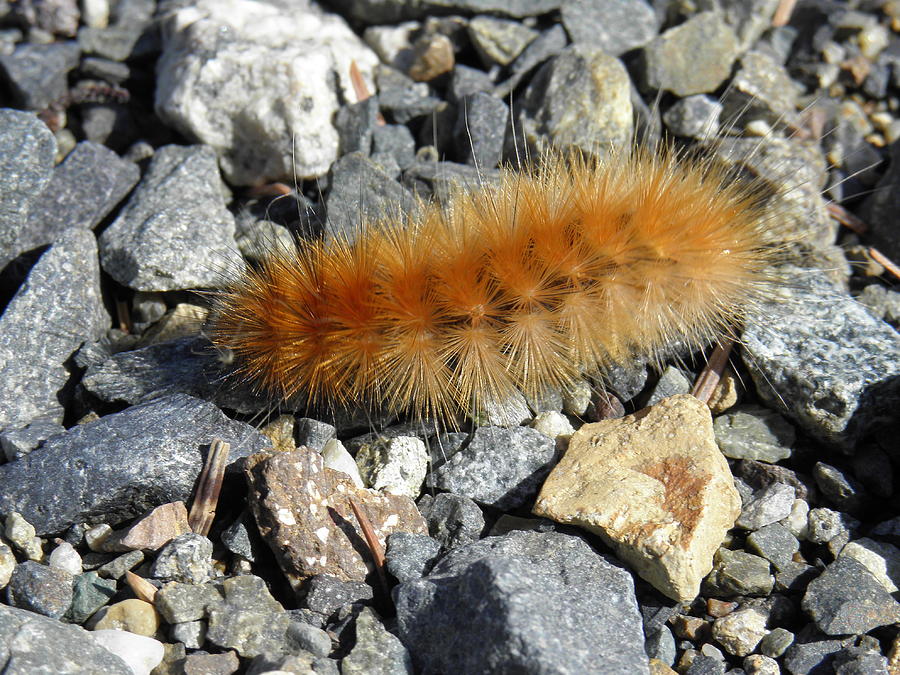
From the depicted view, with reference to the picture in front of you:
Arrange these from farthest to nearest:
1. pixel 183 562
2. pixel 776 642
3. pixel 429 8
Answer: pixel 429 8, pixel 183 562, pixel 776 642

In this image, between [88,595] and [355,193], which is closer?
[88,595]

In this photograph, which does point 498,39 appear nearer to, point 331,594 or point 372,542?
point 372,542

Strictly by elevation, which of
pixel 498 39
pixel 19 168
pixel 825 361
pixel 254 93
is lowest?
pixel 825 361

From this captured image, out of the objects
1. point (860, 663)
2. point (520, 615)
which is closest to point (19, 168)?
point (520, 615)

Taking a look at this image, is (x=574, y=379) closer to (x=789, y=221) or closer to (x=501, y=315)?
(x=501, y=315)

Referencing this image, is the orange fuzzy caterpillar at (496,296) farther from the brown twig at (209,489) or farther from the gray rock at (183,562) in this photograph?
the gray rock at (183,562)

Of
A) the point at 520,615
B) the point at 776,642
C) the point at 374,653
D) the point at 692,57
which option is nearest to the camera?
the point at 520,615
